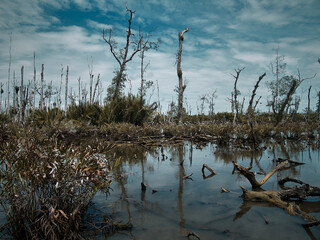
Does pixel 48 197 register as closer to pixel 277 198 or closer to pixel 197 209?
pixel 197 209

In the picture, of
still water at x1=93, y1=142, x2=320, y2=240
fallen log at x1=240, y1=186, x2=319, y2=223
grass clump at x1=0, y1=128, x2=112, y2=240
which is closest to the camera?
grass clump at x1=0, y1=128, x2=112, y2=240

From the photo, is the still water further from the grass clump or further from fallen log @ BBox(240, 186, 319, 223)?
the grass clump

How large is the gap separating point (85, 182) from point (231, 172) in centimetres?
316

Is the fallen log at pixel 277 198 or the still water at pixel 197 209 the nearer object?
the still water at pixel 197 209

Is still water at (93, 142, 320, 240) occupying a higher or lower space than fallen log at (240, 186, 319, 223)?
lower

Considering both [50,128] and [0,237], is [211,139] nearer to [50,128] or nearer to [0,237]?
[50,128]

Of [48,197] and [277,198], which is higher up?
[48,197]

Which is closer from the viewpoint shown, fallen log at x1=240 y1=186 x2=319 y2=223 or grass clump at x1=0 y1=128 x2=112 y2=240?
grass clump at x1=0 y1=128 x2=112 y2=240

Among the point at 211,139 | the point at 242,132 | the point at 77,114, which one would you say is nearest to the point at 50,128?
the point at 77,114

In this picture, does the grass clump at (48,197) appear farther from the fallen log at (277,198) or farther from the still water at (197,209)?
the fallen log at (277,198)

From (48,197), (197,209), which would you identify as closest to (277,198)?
(197,209)

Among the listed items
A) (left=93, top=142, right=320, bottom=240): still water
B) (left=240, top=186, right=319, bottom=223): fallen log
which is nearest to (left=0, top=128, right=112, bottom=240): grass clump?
(left=93, top=142, right=320, bottom=240): still water

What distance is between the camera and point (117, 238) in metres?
2.15

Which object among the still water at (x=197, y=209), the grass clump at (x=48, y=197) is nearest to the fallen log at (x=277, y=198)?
the still water at (x=197, y=209)
